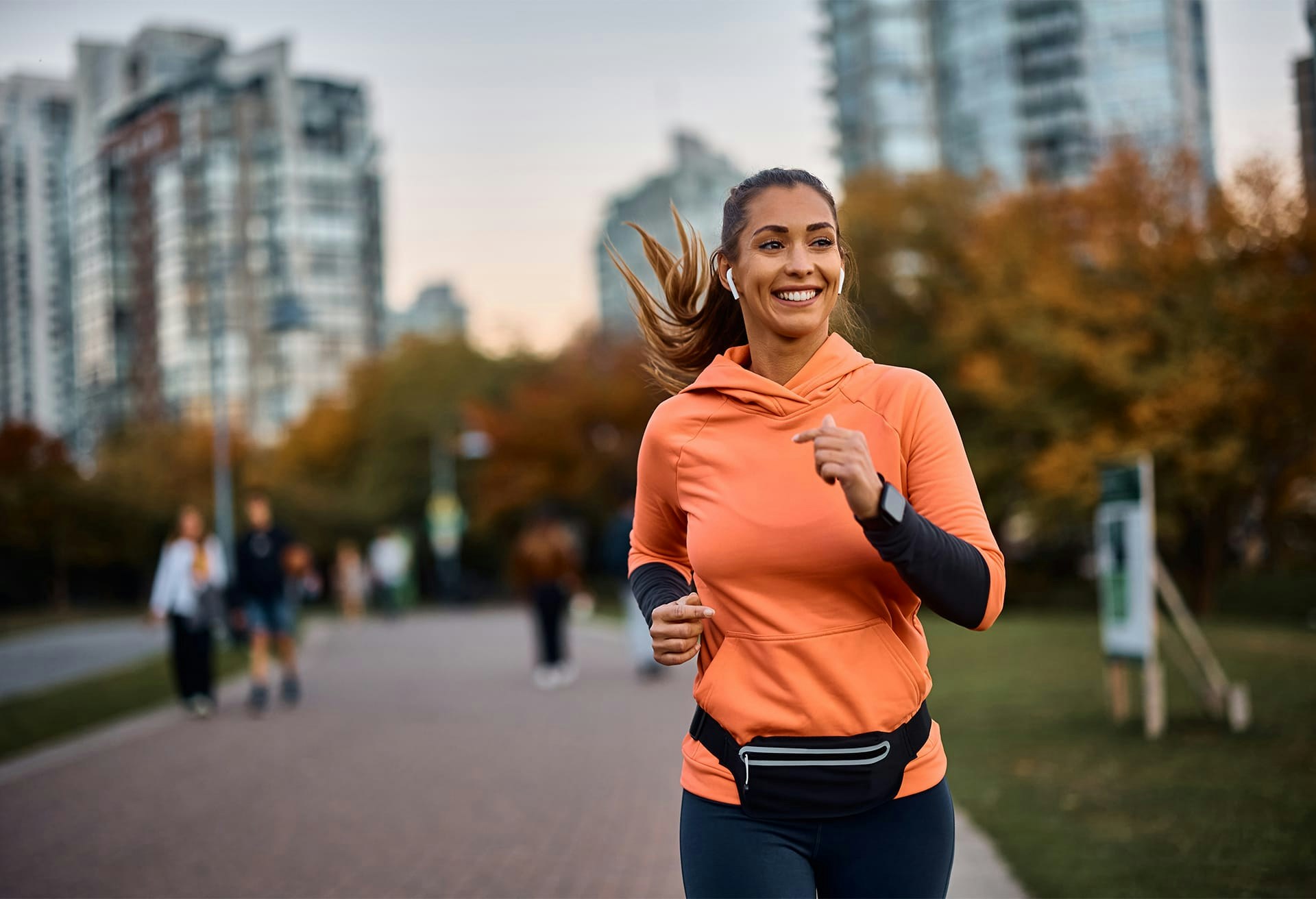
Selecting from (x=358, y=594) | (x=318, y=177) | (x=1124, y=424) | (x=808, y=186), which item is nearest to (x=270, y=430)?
(x=318, y=177)

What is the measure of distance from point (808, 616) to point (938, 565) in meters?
0.30

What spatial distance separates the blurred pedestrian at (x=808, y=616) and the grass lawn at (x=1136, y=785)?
3783mm

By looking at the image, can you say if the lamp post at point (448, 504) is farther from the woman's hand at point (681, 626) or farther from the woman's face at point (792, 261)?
the woman's hand at point (681, 626)

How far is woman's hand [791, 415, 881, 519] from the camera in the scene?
80.0 inches

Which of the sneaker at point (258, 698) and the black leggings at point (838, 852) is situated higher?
the black leggings at point (838, 852)

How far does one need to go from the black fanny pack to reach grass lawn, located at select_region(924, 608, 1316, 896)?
12.5 feet

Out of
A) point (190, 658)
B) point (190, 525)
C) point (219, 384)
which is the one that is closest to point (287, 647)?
point (190, 658)

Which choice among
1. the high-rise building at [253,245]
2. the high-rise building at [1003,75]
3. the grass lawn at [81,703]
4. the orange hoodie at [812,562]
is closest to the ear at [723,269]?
the orange hoodie at [812,562]

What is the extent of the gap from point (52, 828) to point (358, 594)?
32.9 m

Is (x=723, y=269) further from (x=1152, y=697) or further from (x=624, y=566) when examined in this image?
(x=624, y=566)

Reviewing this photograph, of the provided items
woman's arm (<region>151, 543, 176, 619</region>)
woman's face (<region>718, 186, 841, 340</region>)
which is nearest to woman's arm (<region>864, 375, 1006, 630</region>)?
woman's face (<region>718, 186, 841, 340</region>)

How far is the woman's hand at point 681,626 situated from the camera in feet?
7.73

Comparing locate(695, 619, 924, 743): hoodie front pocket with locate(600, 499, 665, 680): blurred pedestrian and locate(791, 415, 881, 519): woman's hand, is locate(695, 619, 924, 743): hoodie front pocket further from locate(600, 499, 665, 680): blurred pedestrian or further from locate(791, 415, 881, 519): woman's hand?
locate(600, 499, 665, 680): blurred pedestrian

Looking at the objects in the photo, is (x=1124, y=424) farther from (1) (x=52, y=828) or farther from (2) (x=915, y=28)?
(2) (x=915, y=28)
